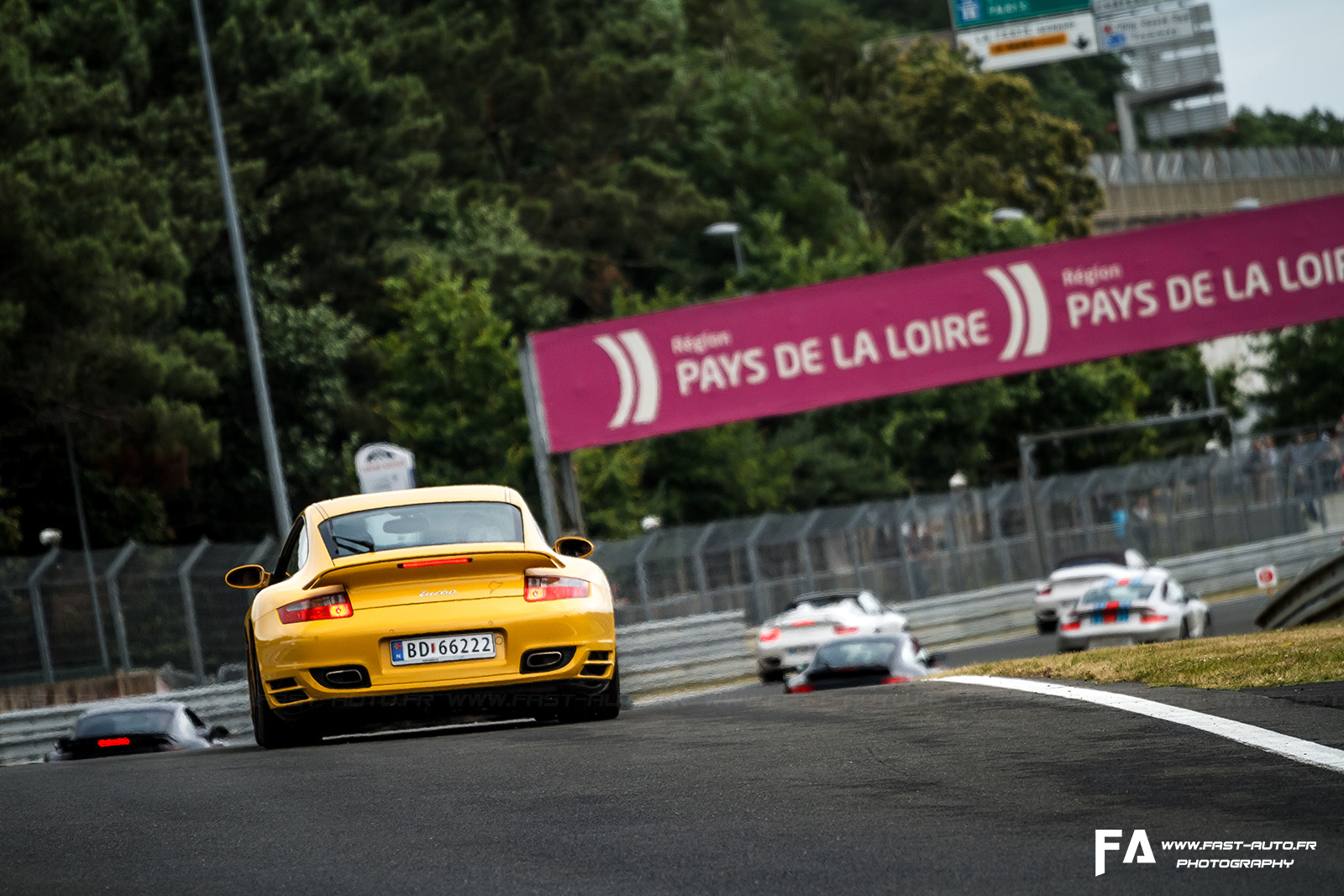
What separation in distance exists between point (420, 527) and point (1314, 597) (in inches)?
472

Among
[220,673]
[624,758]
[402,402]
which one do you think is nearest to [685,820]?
[624,758]

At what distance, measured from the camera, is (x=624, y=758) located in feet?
28.8

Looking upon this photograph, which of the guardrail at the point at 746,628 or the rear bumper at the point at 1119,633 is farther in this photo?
the rear bumper at the point at 1119,633

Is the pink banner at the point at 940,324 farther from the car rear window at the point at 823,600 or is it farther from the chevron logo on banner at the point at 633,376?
the car rear window at the point at 823,600

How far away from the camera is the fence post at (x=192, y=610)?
78.2ft

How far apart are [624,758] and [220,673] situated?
16.0 m

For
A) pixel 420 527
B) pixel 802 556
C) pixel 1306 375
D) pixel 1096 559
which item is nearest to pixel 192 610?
pixel 802 556

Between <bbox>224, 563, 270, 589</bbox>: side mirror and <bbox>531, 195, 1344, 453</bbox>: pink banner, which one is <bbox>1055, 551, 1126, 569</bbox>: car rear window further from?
<bbox>224, 563, 270, 589</bbox>: side mirror

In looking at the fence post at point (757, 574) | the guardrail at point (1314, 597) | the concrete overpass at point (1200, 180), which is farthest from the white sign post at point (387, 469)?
the concrete overpass at point (1200, 180)

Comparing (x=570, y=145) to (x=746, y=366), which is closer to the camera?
(x=746, y=366)

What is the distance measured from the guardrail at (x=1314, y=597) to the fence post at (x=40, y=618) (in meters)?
13.5

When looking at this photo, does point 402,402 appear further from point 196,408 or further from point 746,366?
point 746,366

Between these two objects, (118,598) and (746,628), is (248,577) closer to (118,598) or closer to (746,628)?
(118,598)

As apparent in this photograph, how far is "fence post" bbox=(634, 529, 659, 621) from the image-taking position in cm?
2897
